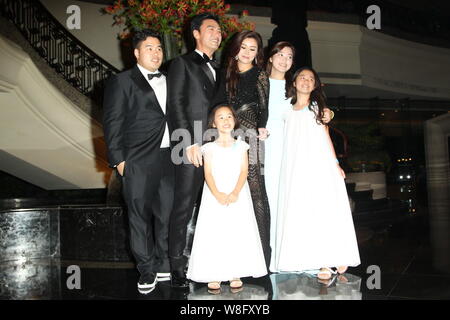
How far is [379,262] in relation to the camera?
3.36m

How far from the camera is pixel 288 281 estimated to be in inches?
105

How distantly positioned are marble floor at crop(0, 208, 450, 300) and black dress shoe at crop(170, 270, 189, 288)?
0.15 ft

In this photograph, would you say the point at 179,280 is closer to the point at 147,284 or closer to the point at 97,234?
the point at 147,284

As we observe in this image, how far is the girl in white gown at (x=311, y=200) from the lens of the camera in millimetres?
2521

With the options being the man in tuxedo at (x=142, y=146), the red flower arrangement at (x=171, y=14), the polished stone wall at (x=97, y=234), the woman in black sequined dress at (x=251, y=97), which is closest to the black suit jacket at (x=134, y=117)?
the man in tuxedo at (x=142, y=146)

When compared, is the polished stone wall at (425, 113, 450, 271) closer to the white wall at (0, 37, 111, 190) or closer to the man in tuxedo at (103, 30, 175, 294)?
the white wall at (0, 37, 111, 190)

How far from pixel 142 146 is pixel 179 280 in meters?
0.89

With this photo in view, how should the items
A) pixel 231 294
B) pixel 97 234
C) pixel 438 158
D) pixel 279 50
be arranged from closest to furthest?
pixel 231 294
pixel 279 50
pixel 97 234
pixel 438 158

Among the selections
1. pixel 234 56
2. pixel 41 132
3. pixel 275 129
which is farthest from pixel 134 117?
pixel 41 132

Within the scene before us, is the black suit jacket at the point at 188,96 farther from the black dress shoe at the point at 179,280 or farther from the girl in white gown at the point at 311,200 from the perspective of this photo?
the black dress shoe at the point at 179,280

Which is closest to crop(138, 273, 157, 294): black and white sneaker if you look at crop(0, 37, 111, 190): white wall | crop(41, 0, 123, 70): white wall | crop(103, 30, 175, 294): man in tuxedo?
crop(103, 30, 175, 294): man in tuxedo

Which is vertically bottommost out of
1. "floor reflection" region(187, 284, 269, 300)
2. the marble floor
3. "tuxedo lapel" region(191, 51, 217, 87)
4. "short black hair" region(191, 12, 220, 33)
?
the marble floor

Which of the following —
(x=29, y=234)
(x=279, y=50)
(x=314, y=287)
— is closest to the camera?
(x=314, y=287)

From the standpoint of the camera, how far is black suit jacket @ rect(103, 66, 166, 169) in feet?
8.24
